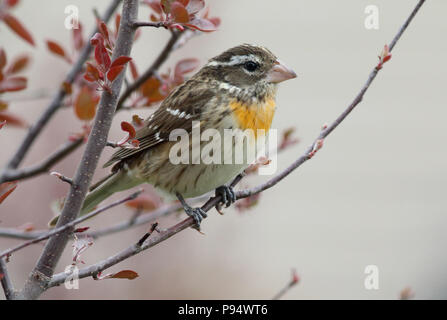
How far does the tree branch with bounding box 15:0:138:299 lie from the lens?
203cm

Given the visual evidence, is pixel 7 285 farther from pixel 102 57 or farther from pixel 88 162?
pixel 102 57

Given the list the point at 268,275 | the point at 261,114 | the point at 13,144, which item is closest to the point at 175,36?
the point at 261,114

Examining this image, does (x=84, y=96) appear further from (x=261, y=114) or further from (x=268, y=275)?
(x=268, y=275)

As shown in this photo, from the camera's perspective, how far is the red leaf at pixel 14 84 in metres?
2.40

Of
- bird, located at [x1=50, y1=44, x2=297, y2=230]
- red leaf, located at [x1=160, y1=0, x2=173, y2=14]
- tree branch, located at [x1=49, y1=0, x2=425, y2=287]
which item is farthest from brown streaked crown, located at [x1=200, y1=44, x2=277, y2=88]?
red leaf, located at [x1=160, y1=0, x2=173, y2=14]

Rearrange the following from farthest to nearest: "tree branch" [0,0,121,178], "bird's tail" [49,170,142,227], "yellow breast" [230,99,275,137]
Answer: "bird's tail" [49,170,142,227]
"yellow breast" [230,99,275,137]
"tree branch" [0,0,121,178]

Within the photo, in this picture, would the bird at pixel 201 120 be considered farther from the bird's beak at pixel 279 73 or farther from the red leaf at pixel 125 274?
the red leaf at pixel 125 274

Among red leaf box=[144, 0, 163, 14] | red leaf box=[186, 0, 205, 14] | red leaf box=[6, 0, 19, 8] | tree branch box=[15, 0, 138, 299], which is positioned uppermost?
red leaf box=[144, 0, 163, 14]

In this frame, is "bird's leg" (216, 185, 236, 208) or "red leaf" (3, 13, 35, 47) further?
"bird's leg" (216, 185, 236, 208)

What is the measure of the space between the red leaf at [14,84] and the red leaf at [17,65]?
0.58 feet

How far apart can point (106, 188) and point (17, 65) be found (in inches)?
42.6

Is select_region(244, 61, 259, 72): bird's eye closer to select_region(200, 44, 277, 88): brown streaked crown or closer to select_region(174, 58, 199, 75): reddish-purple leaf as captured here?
select_region(200, 44, 277, 88): brown streaked crown

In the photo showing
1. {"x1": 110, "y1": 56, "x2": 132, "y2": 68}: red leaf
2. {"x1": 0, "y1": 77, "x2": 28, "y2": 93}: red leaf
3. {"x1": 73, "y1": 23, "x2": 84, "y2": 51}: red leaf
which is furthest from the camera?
{"x1": 73, "y1": 23, "x2": 84, "y2": 51}: red leaf

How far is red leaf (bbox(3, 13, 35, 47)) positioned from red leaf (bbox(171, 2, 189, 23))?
2.64ft
